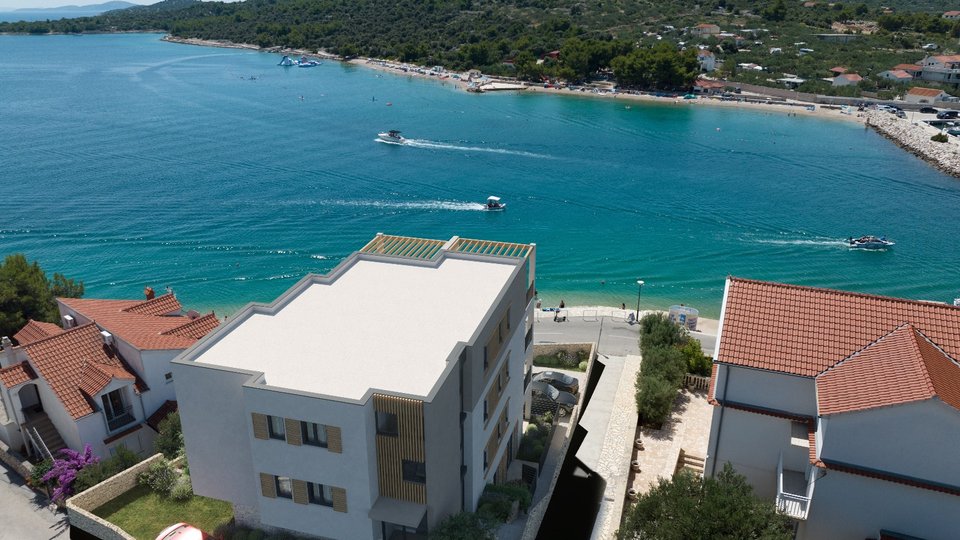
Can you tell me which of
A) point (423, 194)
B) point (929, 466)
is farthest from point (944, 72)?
point (929, 466)

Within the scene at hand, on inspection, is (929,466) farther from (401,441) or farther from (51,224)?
(51,224)

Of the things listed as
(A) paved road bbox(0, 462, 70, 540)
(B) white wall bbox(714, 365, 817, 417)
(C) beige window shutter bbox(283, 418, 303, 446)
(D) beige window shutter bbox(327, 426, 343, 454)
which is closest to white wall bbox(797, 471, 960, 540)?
(B) white wall bbox(714, 365, 817, 417)

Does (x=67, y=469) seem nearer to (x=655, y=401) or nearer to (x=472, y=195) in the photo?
(x=655, y=401)

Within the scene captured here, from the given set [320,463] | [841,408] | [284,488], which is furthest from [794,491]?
[284,488]

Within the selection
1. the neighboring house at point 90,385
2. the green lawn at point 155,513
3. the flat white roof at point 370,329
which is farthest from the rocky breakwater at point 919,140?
the green lawn at point 155,513

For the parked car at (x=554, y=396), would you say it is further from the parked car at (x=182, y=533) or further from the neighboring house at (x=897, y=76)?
the neighboring house at (x=897, y=76)
